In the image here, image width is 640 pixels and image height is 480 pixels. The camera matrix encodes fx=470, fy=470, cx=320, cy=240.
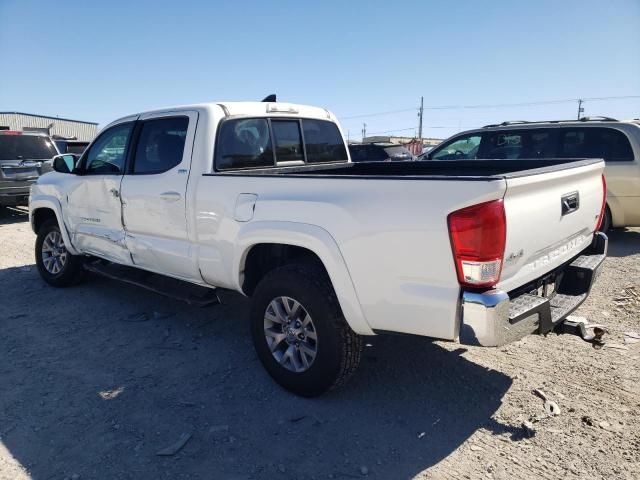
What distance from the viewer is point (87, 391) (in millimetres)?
3332

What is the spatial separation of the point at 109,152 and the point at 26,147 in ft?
24.6

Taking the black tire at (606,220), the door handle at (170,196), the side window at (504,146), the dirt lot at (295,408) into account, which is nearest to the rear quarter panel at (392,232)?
the dirt lot at (295,408)

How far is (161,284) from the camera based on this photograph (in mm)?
4344

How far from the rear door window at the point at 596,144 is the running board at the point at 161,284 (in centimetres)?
609

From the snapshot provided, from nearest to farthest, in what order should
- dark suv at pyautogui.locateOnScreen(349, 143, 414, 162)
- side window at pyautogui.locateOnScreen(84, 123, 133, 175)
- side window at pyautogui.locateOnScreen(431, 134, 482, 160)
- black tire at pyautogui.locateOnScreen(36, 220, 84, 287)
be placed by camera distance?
side window at pyautogui.locateOnScreen(84, 123, 133, 175), black tire at pyautogui.locateOnScreen(36, 220, 84, 287), side window at pyautogui.locateOnScreen(431, 134, 482, 160), dark suv at pyautogui.locateOnScreen(349, 143, 414, 162)

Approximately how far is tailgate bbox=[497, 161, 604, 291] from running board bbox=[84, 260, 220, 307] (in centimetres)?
239

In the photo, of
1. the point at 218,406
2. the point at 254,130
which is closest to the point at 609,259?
the point at 254,130

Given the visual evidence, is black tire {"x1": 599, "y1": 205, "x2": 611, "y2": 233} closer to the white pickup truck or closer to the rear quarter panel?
the white pickup truck

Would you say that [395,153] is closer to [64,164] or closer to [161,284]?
[64,164]

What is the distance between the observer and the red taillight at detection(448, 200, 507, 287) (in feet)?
7.51

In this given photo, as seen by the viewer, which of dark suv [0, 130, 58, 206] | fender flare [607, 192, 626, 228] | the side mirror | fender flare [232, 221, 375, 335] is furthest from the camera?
dark suv [0, 130, 58, 206]

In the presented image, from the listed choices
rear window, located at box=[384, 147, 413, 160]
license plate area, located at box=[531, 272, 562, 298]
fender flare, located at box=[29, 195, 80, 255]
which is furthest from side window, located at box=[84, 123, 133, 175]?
rear window, located at box=[384, 147, 413, 160]

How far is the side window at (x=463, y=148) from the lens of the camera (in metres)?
8.10

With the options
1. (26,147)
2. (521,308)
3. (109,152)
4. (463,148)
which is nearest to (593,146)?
(463,148)
